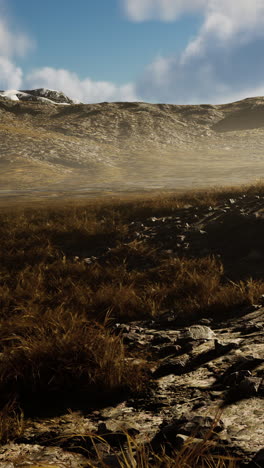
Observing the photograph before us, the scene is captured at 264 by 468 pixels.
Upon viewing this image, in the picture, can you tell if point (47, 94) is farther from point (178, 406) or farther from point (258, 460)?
point (258, 460)

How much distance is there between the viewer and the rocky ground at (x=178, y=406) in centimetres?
213

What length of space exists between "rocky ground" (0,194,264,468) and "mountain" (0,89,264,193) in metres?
17.9

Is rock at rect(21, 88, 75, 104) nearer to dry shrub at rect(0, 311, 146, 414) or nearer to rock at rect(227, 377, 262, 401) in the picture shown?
dry shrub at rect(0, 311, 146, 414)

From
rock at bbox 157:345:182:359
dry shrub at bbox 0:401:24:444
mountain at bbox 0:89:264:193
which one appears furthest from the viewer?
mountain at bbox 0:89:264:193

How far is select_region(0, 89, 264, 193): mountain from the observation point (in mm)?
27016

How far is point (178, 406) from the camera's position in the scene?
263cm

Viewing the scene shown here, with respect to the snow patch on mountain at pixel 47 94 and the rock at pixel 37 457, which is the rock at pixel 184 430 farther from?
the snow patch on mountain at pixel 47 94

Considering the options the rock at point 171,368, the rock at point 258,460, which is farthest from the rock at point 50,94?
the rock at point 258,460

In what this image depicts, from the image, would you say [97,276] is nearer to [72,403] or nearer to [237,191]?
[72,403]

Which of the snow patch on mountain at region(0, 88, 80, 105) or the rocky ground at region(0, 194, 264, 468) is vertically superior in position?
the snow patch on mountain at region(0, 88, 80, 105)

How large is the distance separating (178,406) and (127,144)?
147ft

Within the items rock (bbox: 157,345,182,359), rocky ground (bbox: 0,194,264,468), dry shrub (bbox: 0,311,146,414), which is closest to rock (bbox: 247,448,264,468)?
rocky ground (bbox: 0,194,264,468)

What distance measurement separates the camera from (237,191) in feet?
37.7

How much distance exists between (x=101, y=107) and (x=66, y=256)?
54835 mm
